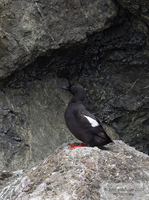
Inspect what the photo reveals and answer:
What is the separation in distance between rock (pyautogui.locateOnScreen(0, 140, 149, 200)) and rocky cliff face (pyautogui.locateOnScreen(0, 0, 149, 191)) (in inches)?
74.3

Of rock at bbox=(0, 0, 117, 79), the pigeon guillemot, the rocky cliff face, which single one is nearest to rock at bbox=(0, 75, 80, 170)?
the rocky cliff face

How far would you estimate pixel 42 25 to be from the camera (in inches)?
260

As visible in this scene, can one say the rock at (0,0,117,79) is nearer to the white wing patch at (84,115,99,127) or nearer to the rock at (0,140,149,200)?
the white wing patch at (84,115,99,127)

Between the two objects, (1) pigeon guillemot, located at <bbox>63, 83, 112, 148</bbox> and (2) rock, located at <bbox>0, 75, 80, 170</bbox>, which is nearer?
(1) pigeon guillemot, located at <bbox>63, 83, 112, 148</bbox>

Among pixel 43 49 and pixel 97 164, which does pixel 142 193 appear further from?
pixel 43 49

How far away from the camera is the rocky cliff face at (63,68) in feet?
21.5

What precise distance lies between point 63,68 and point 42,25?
119 centimetres

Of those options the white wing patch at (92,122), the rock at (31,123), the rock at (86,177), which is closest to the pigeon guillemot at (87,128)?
the white wing patch at (92,122)

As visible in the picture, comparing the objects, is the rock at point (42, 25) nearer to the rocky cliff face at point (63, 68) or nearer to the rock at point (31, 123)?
the rocky cliff face at point (63, 68)

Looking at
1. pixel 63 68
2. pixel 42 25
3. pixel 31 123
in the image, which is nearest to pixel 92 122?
pixel 31 123

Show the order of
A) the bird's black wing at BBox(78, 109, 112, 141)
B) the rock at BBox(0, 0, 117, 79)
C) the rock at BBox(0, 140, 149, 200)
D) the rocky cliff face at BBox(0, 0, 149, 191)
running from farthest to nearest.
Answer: the rocky cliff face at BBox(0, 0, 149, 191)
the rock at BBox(0, 0, 117, 79)
the bird's black wing at BBox(78, 109, 112, 141)
the rock at BBox(0, 140, 149, 200)

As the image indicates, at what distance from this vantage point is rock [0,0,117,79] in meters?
6.45

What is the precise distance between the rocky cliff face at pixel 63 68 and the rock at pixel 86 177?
6.19 feet

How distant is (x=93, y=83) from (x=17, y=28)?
214cm
